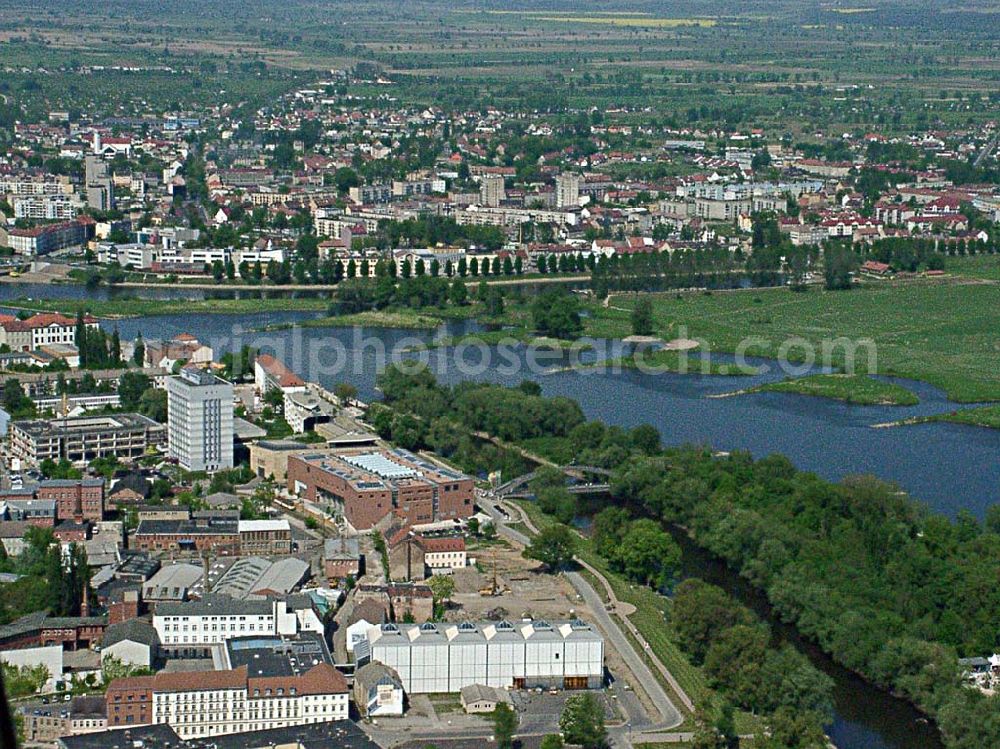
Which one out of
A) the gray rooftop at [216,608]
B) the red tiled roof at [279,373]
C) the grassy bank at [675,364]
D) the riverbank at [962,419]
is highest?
the red tiled roof at [279,373]

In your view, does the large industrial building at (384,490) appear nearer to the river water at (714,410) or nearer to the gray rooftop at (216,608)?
Answer: the river water at (714,410)

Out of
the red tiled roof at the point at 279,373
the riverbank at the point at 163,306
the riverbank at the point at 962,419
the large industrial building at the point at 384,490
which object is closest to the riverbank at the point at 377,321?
the riverbank at the point at 163,306

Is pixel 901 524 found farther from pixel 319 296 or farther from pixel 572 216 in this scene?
pixel 572 216

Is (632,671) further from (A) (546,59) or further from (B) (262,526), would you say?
(A) (546,59)

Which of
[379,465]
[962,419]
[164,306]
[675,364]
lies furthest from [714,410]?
[164,306]

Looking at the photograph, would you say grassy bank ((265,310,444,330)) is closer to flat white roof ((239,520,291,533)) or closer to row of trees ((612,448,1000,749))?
row of trees ((612,448,1000,749))

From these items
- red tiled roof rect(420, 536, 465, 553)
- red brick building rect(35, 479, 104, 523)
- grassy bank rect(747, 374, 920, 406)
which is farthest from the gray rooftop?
grassy bank rect(747, 374, 920, 406)
